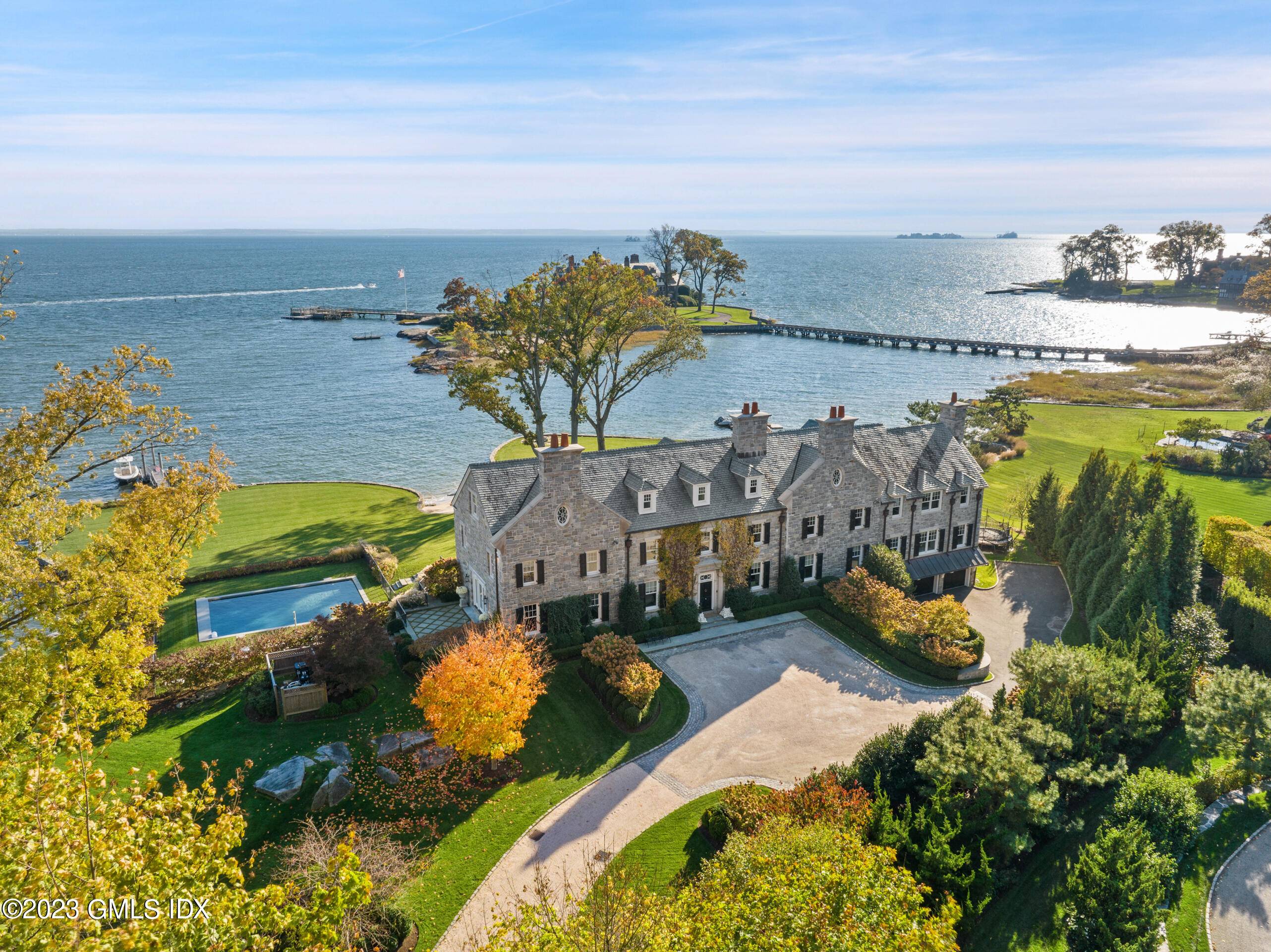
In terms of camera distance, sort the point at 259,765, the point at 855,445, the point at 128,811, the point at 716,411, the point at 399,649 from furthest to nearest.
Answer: the point at 716,411
the point at 855,445
the point at 399,649
the point at 259,765
the point at 128,811

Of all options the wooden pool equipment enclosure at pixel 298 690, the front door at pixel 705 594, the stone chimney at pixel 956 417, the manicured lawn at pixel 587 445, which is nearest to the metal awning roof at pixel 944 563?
the stone chimney at pixel 956 417

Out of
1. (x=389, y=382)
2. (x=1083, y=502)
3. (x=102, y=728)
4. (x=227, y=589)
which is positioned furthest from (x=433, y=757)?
(x=389, y=382)

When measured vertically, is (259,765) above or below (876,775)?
below

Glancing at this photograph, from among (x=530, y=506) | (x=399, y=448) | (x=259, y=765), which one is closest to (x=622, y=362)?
(x=399, y=448)

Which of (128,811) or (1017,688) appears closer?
(128,811)

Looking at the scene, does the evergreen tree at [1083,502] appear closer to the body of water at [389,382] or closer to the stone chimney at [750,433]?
the stone chimney at [750,433]

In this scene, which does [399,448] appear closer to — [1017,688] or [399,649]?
[399,649]

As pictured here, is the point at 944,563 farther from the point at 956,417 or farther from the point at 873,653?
the point at 873,653
